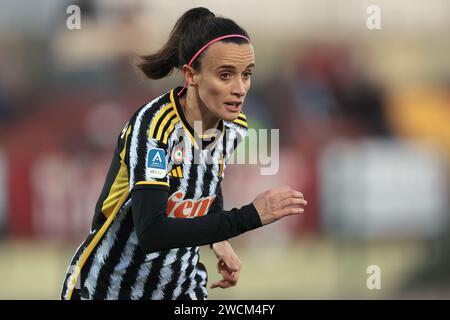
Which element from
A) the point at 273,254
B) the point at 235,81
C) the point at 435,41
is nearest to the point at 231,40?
the point at 235,81

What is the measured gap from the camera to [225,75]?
11.3 feet

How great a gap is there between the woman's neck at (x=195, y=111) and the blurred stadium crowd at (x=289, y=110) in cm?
461

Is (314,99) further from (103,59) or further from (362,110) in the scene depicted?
(103,59)

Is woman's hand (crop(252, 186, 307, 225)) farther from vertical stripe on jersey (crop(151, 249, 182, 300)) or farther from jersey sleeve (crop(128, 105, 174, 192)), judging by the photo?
vertical stripe on jersey (crop(151, 249, 182, 300))

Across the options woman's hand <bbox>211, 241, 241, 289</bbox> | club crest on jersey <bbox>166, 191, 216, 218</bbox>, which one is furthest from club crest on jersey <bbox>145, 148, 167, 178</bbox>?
woman's hand <bbox>211, 241, 241, 289</bbox>

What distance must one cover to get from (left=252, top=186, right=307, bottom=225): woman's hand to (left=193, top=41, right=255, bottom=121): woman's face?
1.27 feet

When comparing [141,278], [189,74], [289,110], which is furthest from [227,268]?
[289,110]

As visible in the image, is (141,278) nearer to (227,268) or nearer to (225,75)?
(227,268)

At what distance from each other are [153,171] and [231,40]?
0.61m

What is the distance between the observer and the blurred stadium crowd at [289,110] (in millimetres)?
8500

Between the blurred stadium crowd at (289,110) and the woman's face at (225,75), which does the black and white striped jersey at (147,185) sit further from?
the blurred stadium crowd at (289,110)

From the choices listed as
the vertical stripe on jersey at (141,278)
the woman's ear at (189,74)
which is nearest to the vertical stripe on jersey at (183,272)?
the vertical stripe on jersey at (141,278)

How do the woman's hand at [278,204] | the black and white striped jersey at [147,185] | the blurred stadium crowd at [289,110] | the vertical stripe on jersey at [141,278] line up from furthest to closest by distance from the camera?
the blurred stadium crowd at [289,110] < the vertical stripe on jersey at [141,278] < the black and white striped jersey at [147,185] < the woman's hand at [278,204]

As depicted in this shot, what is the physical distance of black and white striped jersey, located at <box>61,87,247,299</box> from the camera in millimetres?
3379
